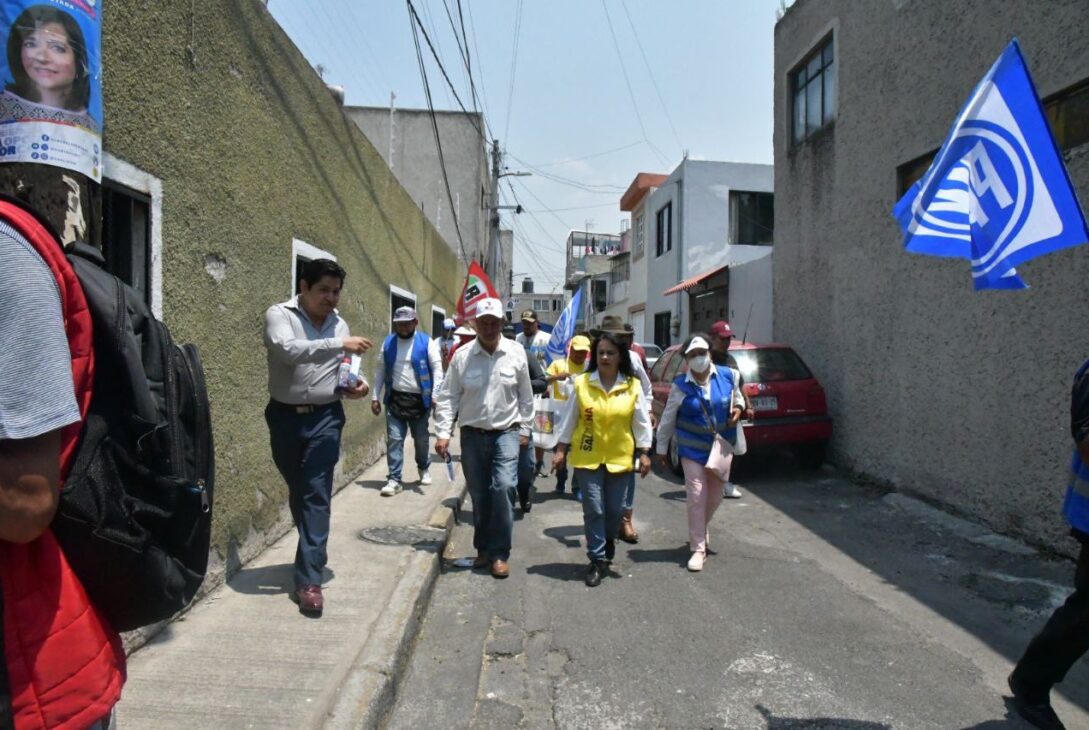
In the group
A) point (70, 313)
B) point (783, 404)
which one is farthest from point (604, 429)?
point (783, 404)

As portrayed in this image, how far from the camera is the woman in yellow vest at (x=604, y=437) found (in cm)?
502

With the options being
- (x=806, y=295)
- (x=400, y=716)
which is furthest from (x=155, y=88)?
(x=806, y=295)

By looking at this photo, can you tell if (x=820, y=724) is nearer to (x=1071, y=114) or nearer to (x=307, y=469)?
(x=307, y=469)

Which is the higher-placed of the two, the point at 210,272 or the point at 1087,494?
the point at 210,272

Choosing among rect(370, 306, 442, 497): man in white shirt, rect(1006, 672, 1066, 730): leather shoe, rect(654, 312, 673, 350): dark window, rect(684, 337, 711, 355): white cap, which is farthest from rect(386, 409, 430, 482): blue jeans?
rect(654, 312, 673, 350): dark window

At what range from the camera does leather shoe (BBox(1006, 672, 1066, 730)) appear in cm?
307

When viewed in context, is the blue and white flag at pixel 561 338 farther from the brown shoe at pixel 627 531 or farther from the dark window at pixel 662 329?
the dark window at pixel 662 329

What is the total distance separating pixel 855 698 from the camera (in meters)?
3.38

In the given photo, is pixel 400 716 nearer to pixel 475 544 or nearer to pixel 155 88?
pixel 475 544

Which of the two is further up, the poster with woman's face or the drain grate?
the poster with woman's face

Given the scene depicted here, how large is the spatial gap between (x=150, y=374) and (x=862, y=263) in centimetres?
841

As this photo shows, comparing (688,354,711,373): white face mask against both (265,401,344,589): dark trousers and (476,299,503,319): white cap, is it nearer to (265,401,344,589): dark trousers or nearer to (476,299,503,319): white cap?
(476,299,503,319): white cap

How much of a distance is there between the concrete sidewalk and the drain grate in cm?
6

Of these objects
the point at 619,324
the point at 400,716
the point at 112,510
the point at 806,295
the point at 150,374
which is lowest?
the point at 400,716
